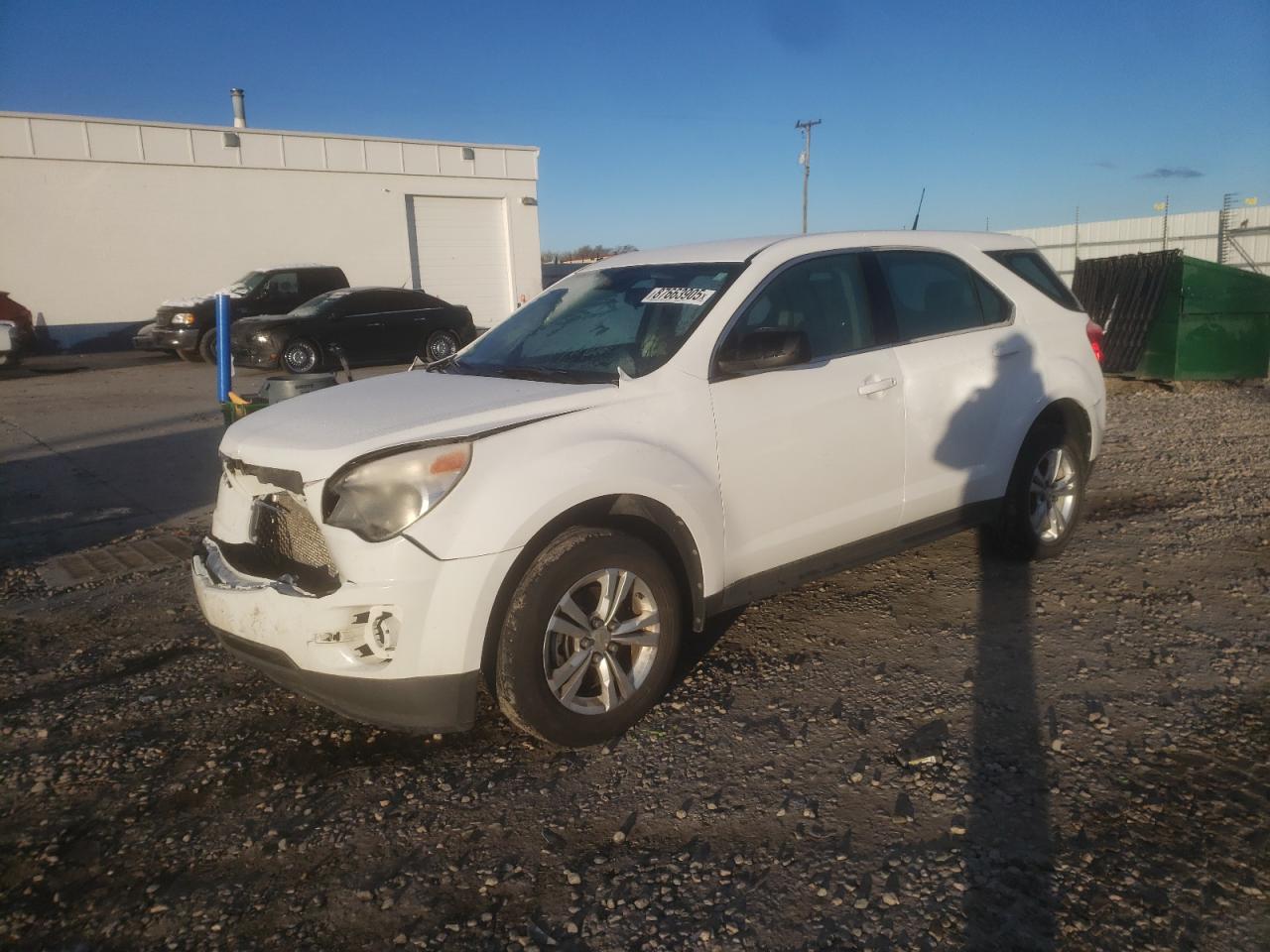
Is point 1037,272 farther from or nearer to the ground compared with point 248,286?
nearer to the ground

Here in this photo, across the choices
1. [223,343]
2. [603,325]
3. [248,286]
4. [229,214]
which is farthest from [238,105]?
[603,325]

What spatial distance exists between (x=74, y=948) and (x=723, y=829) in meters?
1.79

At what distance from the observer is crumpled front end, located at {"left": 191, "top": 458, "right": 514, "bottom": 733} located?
2.83 metres

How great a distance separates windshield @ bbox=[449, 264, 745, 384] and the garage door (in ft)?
69.0

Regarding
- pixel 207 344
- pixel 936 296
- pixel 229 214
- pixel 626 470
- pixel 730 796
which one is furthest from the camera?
pixel 229 214

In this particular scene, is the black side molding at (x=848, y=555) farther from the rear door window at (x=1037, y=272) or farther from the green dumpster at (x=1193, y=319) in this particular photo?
the green dumpster at (x=1193, y=319)

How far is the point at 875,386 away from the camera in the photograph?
4.03 metres

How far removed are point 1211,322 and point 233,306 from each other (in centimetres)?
1552

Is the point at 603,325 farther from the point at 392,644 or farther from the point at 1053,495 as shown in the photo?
the point at 1053,495

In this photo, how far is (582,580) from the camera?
314cm

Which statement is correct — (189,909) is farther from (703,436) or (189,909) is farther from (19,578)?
(19,578)

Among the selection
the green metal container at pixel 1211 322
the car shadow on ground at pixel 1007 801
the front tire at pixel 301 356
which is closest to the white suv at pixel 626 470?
the car shadow on ground at pixel 1007 801

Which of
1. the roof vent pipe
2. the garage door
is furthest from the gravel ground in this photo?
the roof vent pipe

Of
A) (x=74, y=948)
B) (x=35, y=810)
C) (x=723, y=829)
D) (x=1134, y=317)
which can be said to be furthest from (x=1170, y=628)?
(x=1134, y=317)
